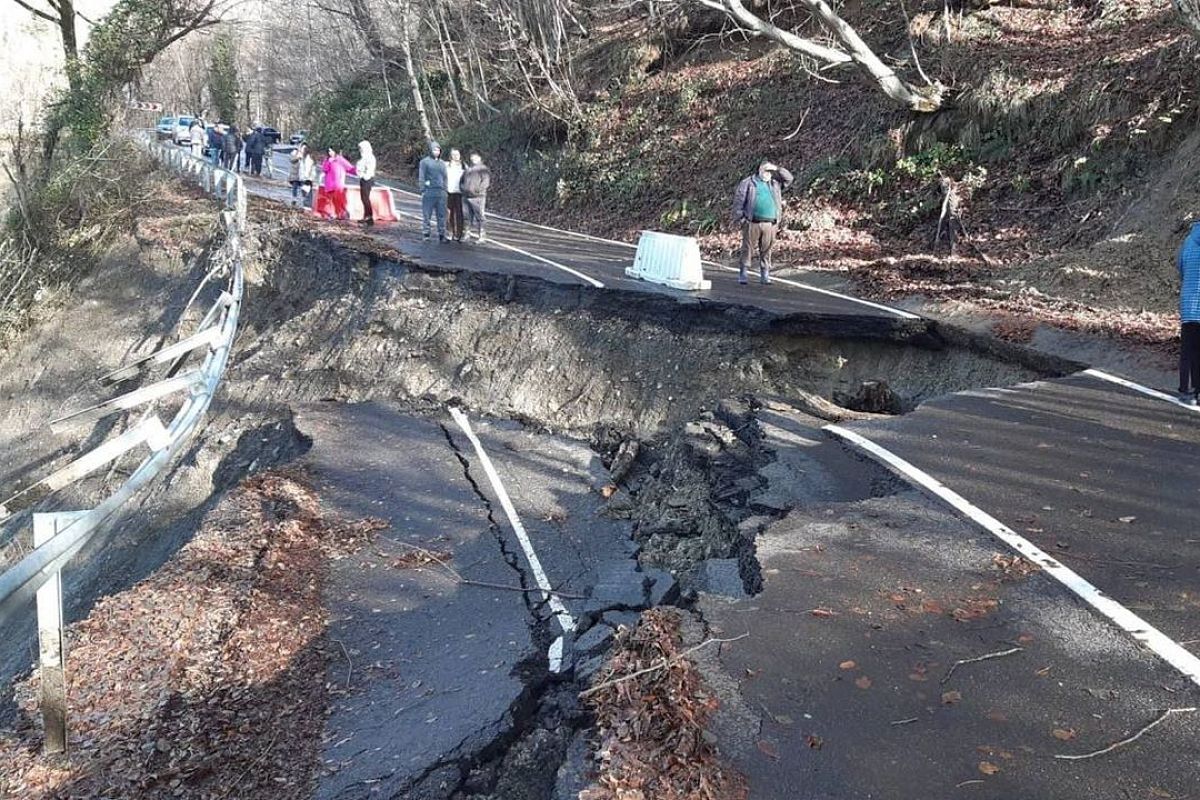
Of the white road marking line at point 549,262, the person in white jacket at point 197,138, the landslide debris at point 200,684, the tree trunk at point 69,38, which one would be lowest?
the landslide debris at point 200,684

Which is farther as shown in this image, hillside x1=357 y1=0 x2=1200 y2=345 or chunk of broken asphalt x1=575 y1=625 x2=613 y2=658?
hillside x1=357 y1=0 x2=1200 y2=345

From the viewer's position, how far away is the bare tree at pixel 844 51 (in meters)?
14.6

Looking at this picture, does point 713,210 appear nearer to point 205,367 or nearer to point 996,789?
point 205,367

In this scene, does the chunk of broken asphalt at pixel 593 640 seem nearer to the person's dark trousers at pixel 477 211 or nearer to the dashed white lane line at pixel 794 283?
the dashed white lane line at pixel 794 283

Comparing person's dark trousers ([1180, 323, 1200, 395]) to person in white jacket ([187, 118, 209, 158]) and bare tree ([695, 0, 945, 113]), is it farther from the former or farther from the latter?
person in white jacket ([187, 118, 209, 158])

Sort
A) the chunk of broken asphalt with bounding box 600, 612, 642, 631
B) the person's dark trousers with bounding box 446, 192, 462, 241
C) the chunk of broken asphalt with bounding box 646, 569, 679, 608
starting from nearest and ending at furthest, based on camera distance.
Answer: the chunk of broken asphalt with bounding box 600, 612, 642, 631 < the chunk of broken asphalt with bounding box 646, 569, 679, 608 < the person's dark trousers with bounding box 446, 192, 462, 241

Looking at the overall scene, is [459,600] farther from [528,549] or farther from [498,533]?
[498,533]

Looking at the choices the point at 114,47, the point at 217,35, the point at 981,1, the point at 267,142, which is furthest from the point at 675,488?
the point at 217,35

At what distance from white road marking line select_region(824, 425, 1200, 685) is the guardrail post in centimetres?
516

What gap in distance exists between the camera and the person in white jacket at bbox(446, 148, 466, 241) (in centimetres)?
1617

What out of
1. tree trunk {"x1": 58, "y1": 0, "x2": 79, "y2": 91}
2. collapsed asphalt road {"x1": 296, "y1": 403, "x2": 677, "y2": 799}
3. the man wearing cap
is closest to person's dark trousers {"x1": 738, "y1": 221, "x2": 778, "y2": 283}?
the man wearing cap

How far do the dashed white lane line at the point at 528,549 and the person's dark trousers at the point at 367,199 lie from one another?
960 cm

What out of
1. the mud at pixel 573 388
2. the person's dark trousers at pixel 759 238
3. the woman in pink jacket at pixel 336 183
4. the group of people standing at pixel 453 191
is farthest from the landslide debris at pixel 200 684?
the woman in pink jacket at pixel 336 183

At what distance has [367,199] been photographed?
60.1 ft
